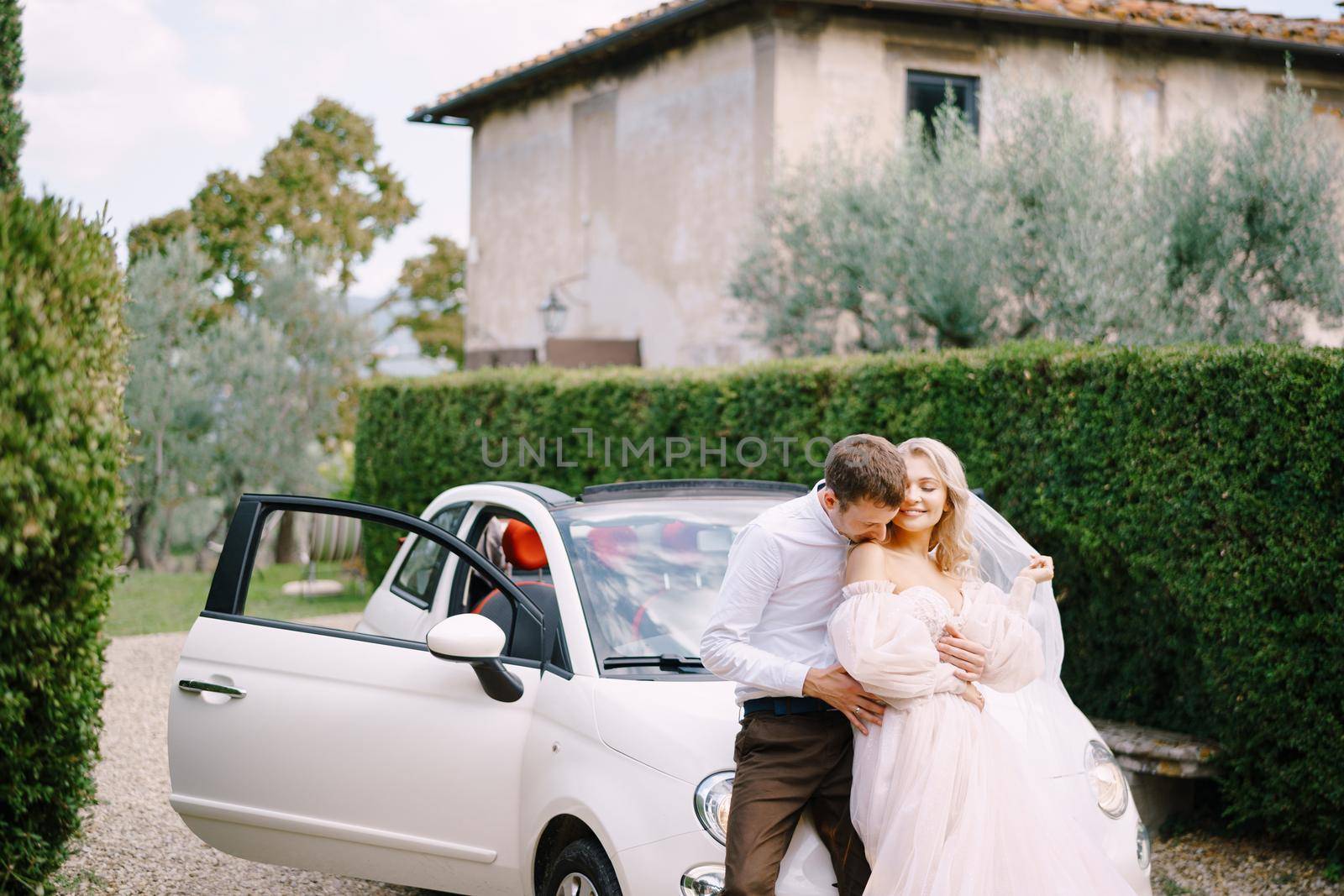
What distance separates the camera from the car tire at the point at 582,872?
368cm

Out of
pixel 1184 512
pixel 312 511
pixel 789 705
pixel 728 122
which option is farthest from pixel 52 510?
pixel 728 122

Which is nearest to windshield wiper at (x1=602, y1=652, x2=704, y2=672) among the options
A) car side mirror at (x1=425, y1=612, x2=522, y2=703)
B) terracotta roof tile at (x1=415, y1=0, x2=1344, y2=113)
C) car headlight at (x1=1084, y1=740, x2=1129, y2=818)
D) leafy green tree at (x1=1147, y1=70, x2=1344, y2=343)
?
car side mirror at (x1=425, y1=612, x2=522, y2=703)

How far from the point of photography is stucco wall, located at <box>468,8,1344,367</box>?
15.1 metres

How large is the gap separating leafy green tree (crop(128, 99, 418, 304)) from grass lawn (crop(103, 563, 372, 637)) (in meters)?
15.6

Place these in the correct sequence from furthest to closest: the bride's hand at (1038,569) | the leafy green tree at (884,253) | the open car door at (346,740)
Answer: the leafy green tree at (884,253), the open car door at (346,740), the bride's hand at (1038,569)

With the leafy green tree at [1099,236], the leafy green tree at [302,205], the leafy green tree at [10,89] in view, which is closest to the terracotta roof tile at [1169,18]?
the leafy green tree at [1099,236]

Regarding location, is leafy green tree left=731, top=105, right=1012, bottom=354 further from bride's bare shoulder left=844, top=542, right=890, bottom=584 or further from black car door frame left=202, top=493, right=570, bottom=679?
bride's bare shoulder left=844, top=542, right=890, bottom=584

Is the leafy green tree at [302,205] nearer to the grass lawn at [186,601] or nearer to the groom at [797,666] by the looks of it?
the grass lawn at [186,601]

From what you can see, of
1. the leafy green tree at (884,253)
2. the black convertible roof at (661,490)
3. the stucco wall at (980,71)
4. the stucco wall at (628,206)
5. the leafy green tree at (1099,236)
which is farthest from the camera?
the stucco wall at (628,206)

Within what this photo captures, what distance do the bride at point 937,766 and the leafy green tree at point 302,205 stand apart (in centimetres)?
3130

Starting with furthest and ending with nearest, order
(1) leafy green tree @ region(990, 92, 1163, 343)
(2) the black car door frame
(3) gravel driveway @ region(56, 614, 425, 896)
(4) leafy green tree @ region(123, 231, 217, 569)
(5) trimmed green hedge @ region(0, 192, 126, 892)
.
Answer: (4) leafy green tree @ region(123, 231, 217, 569)
(1) leafy green tree @ region(990, 92, 1163, 343)
(3) gravel driveway @ region(56, 614, 425, 896)
(2) the black car door frame
(5) trimmed green hedge @ region(0, 192, 126, 892)

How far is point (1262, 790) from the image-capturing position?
19.5 feet

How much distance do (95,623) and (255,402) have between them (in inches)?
709

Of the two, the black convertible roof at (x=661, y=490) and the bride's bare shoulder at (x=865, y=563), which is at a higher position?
the black convertible roof at (x=661, y=490)
